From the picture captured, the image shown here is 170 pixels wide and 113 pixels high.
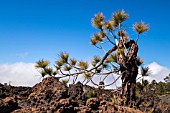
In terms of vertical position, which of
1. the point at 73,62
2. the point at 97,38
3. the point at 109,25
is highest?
the point at 109,25

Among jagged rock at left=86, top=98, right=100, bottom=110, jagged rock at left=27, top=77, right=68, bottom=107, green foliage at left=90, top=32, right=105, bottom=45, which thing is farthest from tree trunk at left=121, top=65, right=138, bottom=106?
jagged rock at left=86, top=98, right=100, bottom=110

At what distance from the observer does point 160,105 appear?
34.6ft

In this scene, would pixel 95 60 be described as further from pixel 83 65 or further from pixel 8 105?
pixel 8 105

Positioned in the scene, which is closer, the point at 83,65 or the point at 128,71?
the point at 128,71

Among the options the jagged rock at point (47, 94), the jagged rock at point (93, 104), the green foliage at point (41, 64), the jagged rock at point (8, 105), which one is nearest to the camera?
the jagged rock at point (8, 105)

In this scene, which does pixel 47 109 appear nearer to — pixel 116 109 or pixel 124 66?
pixel 116 109

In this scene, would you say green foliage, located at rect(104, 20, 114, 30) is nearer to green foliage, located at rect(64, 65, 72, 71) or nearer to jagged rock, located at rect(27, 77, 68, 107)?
green foliage, located at rect(64, 65, 72, 71)

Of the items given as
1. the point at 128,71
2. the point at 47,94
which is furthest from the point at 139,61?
the point at 47,94

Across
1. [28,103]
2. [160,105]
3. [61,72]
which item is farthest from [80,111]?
[160,105]

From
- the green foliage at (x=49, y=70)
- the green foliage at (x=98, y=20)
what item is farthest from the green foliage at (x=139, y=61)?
the green foliage at (x=49, y=70)

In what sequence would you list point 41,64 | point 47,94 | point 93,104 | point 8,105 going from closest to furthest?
point 8,105 → point 93,104 → point 47,94 → point 41,64

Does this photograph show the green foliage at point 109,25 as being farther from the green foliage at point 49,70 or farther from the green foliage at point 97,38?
the green foliage at point 49,70

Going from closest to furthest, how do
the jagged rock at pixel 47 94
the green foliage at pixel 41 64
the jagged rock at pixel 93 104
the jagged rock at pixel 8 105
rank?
1. the jagged rock at pixel 8 105
2. the jagged rock at pixel 93 104
3. the jagged rock at pixel 47 94
4. the green foliage at pixel 41 64

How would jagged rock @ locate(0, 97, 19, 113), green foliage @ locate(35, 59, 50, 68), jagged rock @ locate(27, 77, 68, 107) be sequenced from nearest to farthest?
jagged rock @ locate(0, 97, 19, 113), jagged rock @ locate(27, 77, 68, 107), green foliage @ locate(35, 59, 50, 68)
